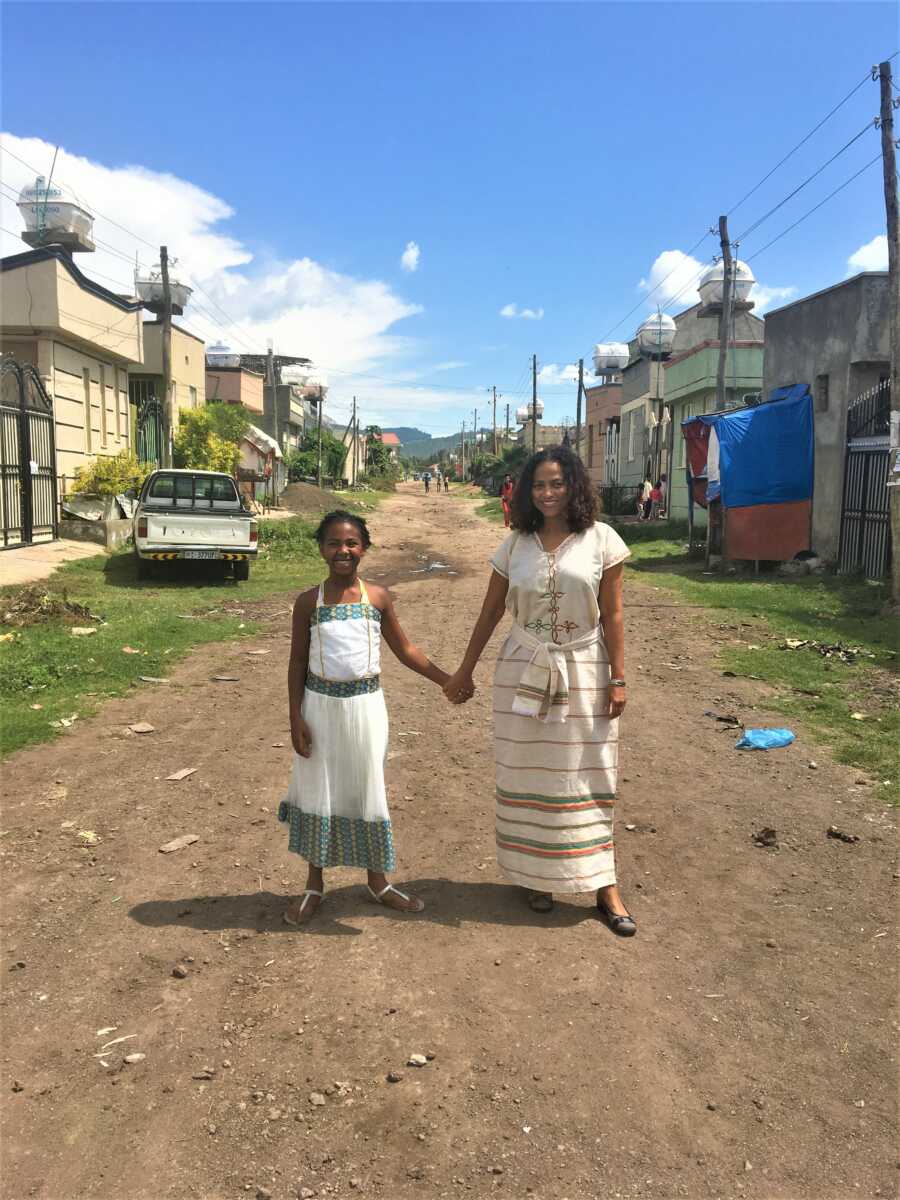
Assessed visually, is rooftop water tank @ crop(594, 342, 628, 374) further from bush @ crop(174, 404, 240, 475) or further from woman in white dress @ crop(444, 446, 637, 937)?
woman in white dress @ crop(444, 446, 637, 937)

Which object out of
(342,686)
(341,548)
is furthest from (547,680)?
(341,548)

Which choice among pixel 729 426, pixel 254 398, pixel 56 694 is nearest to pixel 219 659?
pixel 56 694

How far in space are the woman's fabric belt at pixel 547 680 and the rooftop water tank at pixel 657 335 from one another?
32.7 metres

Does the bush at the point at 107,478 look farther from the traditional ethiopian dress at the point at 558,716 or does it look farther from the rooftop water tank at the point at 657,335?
the rooftop water tank at the point at 657,335

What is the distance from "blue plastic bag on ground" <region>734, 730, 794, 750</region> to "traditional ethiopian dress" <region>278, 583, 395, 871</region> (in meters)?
3.43

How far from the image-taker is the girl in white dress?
3432 mm

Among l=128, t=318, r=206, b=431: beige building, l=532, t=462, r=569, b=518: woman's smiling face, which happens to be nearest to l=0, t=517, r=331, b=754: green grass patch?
l=532, t=462, r=569, b=518: woman's smiling face

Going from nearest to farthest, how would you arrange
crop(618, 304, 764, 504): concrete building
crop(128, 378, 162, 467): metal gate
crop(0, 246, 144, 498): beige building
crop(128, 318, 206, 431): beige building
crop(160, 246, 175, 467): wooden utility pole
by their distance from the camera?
crop(0, 246, 144, 498): beige building
crop(160, 246, 175, 467): wooden utility pole
crop(128, 378, 162, 467): metal gate
crop(618, 304, 764, 504): concrete building
crop(128, 318, 206, 431): beige building

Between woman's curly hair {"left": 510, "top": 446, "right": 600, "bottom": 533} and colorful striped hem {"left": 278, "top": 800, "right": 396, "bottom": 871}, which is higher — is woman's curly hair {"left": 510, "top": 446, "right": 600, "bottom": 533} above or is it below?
above

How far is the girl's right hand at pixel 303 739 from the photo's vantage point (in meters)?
3.45

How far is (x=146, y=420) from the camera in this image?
26359mm

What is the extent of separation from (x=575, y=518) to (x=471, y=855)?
5.77 feet

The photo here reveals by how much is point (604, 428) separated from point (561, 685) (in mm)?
45491

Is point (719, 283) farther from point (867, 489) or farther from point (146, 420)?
point (146, 420)
